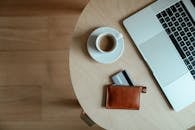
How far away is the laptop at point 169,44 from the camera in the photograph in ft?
3.71

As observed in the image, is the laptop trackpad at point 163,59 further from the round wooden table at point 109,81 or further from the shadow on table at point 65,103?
the shadow on table at point 65,103

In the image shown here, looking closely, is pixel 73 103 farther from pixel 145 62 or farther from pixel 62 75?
pixel 145 62

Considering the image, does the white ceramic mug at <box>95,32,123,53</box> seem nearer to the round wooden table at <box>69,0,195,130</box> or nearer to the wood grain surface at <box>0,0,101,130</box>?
the round wooden table at <box>69,0,195,130</box>

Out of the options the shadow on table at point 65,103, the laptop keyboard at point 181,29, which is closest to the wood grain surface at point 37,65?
the shadow on table at point 65,103

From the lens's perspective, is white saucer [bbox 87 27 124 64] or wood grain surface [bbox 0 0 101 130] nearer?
white saucer [bbox 87 27 124 64]

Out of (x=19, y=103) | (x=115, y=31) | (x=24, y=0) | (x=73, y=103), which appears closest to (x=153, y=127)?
(x=115, y=31)

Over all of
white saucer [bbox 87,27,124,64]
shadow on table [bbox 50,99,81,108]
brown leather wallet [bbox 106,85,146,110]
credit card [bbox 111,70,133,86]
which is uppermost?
white saucer [bbox 87,27,124,64]

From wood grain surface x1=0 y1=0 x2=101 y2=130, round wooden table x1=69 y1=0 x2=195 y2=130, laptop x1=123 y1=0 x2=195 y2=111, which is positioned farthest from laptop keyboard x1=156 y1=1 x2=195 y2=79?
wood grain surface x1=0 y1=0 x2=101 y2=130

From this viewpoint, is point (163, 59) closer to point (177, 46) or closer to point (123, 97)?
point (177, 46)

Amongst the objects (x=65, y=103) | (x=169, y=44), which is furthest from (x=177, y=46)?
(x=65, y=103)

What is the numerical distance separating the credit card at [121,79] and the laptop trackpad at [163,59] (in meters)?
0.08

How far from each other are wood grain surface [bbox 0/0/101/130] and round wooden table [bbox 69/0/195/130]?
468 millimetres

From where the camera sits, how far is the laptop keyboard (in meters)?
1.14

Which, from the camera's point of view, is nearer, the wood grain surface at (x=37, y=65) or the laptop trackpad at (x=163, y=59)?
the laptop trackpad at (x=163, y=59)
